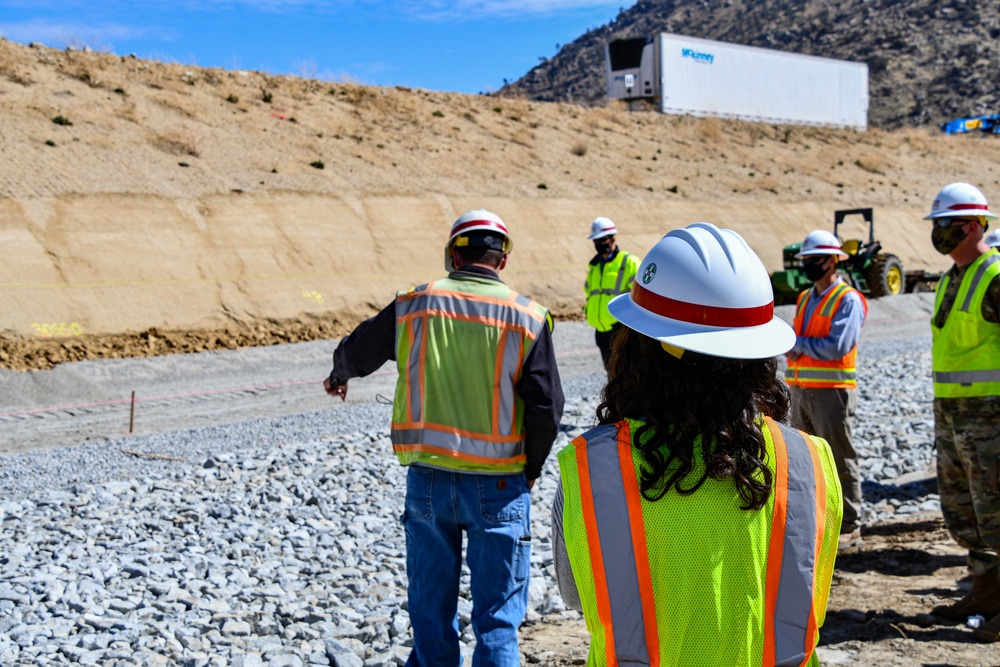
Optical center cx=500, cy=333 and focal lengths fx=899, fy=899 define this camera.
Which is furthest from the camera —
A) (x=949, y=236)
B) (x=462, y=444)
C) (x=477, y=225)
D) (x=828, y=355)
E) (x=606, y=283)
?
(x=606, y=283)

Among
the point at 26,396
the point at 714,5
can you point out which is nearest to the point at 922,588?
the point at 26,396

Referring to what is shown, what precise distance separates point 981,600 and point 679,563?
3.61 meters

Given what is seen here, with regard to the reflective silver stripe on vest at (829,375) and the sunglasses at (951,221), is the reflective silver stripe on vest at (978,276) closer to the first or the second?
the sunglasses at (951,221)

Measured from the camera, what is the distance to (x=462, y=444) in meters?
3.35

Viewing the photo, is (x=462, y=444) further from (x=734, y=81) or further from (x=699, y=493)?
(x=734, y=81)

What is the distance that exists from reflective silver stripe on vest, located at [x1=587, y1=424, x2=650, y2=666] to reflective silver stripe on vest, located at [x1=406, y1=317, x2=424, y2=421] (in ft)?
5.75

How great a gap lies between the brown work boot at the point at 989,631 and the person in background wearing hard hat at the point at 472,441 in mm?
2464

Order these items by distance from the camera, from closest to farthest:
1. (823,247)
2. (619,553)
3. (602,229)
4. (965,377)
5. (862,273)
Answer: (619,553)
(965,377)
(823,247)
(602,229)
(862,273)

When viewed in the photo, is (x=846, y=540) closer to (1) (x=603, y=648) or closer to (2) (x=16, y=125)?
(1) (x=603, y=648)

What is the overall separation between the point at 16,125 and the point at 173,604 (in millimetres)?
17729

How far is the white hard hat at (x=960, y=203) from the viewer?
4672 millimetres

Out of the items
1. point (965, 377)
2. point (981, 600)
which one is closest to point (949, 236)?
point (965, 377)

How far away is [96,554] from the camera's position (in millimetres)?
5590

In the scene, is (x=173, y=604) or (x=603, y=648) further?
(x=173, y=604)
